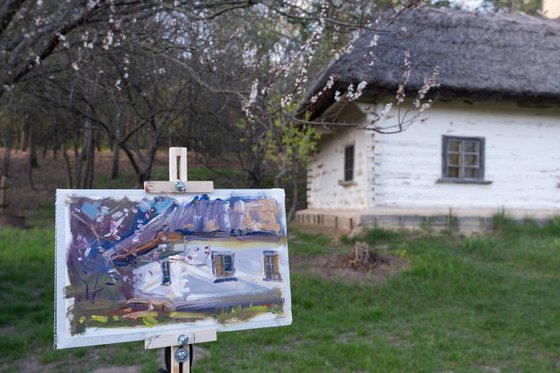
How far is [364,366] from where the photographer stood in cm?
418

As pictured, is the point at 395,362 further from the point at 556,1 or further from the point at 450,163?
the point at 556,1

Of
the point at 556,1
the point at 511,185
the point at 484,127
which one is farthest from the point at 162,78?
the point at 556,1

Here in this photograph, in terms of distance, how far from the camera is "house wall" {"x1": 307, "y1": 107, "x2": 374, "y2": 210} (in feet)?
32.5

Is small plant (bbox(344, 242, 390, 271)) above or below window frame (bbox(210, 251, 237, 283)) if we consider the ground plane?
below

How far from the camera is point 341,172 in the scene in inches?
465

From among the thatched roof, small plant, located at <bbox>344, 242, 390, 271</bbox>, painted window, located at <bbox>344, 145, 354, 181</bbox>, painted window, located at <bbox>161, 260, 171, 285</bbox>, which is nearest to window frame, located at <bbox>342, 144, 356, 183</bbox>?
painted window, located at <bbox>344, 145, 354, 181</bbox>

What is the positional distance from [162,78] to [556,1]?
1144cm

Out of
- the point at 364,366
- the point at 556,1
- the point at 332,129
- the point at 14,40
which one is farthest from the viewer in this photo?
the point at 556,1

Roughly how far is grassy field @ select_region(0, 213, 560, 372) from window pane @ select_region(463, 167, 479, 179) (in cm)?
206

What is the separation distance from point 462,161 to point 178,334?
875 centimetres

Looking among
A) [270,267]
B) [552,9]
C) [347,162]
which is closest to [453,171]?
[347,162]

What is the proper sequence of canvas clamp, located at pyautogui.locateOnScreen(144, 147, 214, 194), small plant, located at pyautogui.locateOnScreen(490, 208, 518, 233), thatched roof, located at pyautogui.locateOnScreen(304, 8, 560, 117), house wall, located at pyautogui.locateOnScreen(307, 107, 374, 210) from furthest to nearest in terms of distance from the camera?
house wall, located at pyautogui.locateOnScreen(307, 107, 374, 210), small plant, located at pyautogui.locateOnScreen(490, 208, 518, 233), thatched roof, located at pyautogui.locateOnScreen(304, 8, 560, 117), canvas clamp, located at pyautogui.locateOnScreen(144, 147, 214, 194)

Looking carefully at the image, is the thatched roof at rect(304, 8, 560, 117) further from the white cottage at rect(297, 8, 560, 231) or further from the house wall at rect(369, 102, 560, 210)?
the house wall at rect(369, 102, 560, 210)

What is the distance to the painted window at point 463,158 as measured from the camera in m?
10.2
